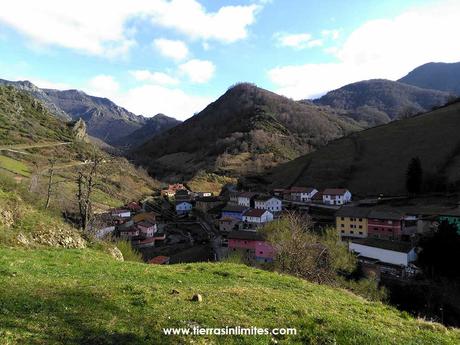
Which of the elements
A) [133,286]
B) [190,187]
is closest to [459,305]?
[133,286]

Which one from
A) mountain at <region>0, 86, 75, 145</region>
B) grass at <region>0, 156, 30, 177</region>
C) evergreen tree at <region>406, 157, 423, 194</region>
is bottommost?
evergreen tree at <region>406, 157, 423, 194</region>

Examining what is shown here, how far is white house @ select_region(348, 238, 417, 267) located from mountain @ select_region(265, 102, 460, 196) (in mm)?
43480

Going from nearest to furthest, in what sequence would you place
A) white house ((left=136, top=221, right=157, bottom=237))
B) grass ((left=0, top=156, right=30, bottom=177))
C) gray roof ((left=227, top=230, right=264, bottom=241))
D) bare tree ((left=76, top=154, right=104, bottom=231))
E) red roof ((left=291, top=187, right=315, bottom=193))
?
bare tree ((left=76, top=154, right=104, bottom=231)) < gray roof ((left=227, top=230, right=264, bottom=241)) < grass ((left=0, top=156, right=30, bottom=177)) < white house ((left=136, top=221, right=157, bottom=237)) < red roof ((left=291, top=187, right=315, bottom=193))

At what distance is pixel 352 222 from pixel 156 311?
79560 mm

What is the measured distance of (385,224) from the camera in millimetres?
78562

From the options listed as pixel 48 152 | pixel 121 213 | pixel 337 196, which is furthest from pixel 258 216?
pixel 48 152

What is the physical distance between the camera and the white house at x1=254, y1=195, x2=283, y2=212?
113250 millimetres

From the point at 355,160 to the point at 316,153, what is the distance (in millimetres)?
20594

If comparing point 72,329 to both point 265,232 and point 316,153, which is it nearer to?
Result: point 265,232

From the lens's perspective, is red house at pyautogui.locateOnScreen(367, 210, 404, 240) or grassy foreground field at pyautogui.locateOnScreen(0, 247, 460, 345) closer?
grassy foreground field at pyautogui.locateOnScreen(0, 247, 460, 345)

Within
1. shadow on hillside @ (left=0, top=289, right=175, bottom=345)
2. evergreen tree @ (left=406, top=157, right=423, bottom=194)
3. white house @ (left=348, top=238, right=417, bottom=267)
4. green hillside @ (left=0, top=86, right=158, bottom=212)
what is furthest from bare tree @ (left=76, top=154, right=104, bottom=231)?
evergreen tree @ (left=406, top=157, right=423, bottom=194)

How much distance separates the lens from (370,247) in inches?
2574

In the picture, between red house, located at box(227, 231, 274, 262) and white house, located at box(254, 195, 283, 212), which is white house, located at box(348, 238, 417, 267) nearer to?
red house, located at box(227, 231, 274, 262)

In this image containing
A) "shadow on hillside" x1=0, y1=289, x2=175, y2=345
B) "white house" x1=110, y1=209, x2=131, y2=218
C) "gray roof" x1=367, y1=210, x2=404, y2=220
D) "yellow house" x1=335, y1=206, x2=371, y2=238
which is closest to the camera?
"shadow on hillside" x1=0, y1=289, x2=175, y2=345
